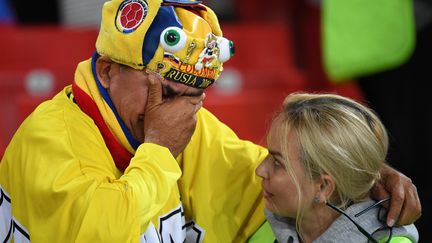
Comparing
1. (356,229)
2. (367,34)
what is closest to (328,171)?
(356,229)

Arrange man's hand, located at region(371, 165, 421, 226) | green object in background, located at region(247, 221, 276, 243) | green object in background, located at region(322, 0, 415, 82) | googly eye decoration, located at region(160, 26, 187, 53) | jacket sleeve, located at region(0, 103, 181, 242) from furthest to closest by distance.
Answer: green object in background, located at region(322, 0, 415, 82) < green object in background, located at region(247, 221, 276, 243) < man's hand, located at region(371, 165, 421, 226) < googly eye decoration, located at region(160, 26, 187, 53) < jacket sleeve, located at region(0, 103, 181, 242)

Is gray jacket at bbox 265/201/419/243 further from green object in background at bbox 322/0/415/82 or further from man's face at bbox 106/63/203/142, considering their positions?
green object in background at bbox 322/0/415/82

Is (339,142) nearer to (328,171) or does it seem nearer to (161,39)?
(328,171)

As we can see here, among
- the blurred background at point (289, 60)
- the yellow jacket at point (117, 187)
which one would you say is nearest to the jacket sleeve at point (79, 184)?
the yellow jacket at point (117, 187)

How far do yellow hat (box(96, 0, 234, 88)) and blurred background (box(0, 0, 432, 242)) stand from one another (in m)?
1.85

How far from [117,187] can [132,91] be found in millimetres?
308

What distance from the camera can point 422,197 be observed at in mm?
4070

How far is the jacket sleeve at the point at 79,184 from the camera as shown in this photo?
2117mm

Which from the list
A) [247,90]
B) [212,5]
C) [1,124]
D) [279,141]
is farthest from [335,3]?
[279,141]

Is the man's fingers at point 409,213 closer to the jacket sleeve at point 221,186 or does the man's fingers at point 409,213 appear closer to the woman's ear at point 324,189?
the woman's ear at point 324,189

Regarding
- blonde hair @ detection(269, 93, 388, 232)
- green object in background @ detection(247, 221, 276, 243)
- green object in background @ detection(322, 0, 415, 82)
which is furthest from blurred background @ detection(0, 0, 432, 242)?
blonde hair @ detection(269, 93, 388, 232)

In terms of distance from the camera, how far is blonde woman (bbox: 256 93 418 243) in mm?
2311

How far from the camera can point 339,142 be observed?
7.55 feet

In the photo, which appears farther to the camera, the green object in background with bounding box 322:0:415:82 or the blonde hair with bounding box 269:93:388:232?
the green object in background with bounding box 322:0:415:82
